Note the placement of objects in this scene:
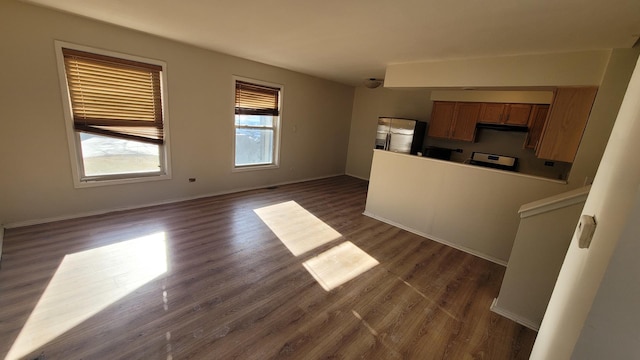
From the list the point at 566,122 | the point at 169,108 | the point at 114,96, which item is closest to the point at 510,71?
the point at 566,122

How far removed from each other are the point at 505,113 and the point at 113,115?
613 cm

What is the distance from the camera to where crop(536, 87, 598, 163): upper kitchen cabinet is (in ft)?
8.89

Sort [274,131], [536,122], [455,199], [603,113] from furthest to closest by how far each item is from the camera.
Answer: [274,131], [536,122], [455,199], [603,113]

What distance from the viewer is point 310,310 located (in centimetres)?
211

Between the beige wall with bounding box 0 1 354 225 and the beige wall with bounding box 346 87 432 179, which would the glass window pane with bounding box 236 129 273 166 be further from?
the beige wall with bounding box 346 87 432 179

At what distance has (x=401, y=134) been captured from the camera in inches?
215

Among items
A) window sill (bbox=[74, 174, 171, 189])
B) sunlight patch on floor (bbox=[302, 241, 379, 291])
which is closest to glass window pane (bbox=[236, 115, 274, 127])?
window sill (bbox=[74, 174, 171, 189])

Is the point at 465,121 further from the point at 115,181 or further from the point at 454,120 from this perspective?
the point at 115,181

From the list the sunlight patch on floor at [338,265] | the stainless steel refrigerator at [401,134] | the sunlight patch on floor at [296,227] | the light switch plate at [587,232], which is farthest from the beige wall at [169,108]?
the light switch plate at [587,232]

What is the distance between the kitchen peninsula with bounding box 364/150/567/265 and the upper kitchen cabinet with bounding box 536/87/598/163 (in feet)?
1.29

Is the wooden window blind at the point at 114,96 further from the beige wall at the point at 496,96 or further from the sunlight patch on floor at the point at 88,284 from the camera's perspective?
the beige wall at the point at 496,96

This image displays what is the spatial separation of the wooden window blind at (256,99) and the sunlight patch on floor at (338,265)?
10.4 ft

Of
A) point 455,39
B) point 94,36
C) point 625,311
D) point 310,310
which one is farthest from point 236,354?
point 94,36

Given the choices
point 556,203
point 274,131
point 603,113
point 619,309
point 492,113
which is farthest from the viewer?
point 274,131
